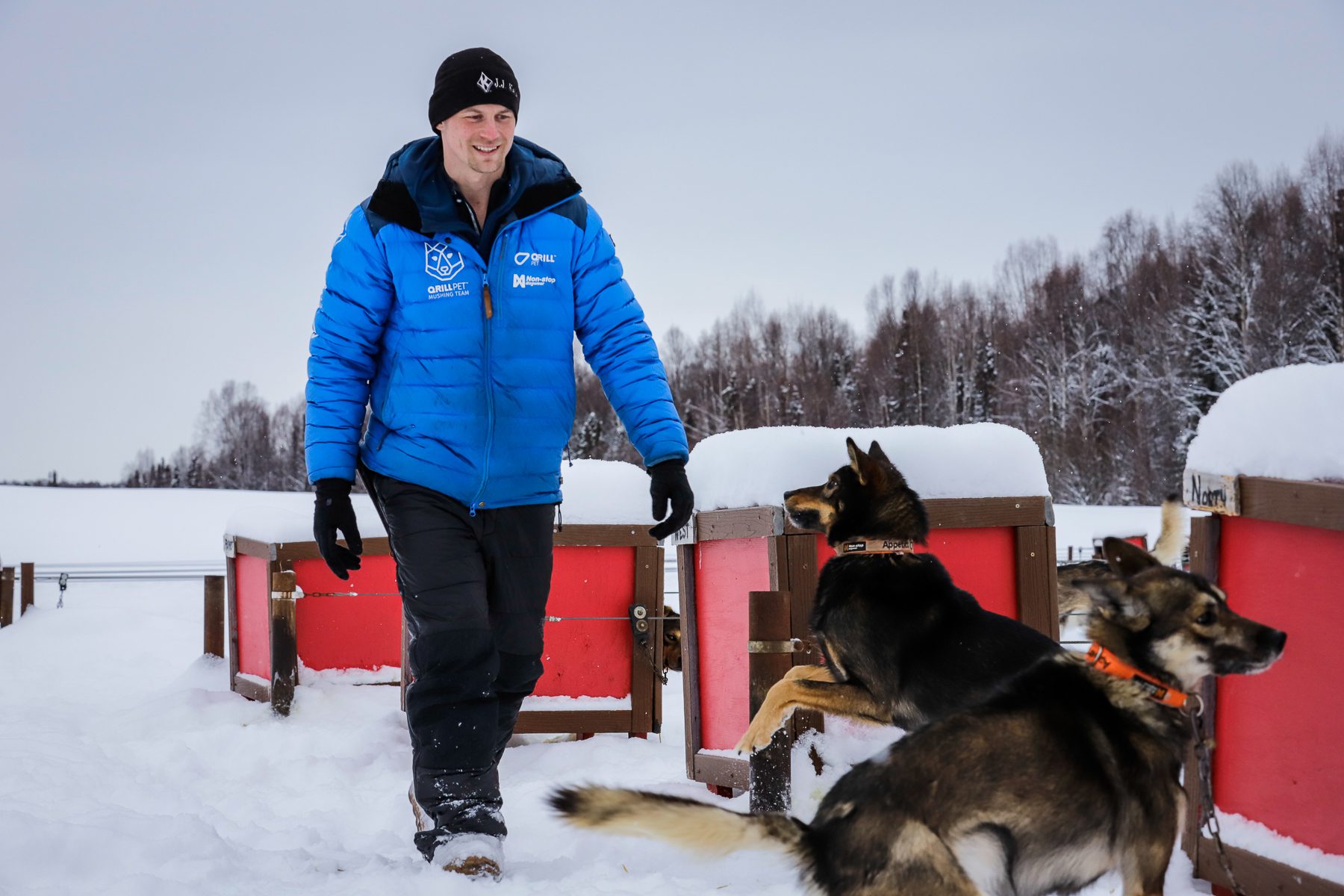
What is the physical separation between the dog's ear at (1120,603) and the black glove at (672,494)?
1.32 m

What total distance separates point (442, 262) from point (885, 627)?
1.91 metres

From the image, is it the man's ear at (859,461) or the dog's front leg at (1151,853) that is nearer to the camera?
the dog's front leg at (1151,853)

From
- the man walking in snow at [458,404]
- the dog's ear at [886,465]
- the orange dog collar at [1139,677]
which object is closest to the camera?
the orange dog collar at [1139,677]

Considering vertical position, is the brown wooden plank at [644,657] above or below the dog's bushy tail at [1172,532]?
below

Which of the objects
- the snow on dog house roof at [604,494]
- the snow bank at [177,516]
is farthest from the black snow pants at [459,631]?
the snow bank at [177,516]

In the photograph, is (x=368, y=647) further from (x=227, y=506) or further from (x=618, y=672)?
(x=227, y=506)

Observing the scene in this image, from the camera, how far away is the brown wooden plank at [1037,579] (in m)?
4.51

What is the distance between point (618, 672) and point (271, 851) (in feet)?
11.4

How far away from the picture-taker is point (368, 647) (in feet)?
25.0

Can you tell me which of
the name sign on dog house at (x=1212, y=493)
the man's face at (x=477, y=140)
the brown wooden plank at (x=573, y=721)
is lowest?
the brown wooden plank at (x=573, y=721)

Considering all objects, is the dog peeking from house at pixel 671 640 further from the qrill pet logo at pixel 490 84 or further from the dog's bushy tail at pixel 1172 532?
the qrill pet logo at pixel 490 84

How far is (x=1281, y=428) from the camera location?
129 inches

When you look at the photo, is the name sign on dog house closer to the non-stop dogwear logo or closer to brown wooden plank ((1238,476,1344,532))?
brown wooden plank ((1238,476,1344,532))

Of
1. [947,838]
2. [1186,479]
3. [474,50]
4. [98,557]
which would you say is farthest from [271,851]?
[98,557]
